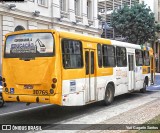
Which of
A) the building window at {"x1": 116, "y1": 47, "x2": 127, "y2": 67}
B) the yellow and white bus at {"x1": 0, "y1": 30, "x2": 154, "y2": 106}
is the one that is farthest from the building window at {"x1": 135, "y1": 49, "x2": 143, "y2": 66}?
the yellow and white bus at {"x1": 0, "y1": 30, "x2": 154, "y2": 106}

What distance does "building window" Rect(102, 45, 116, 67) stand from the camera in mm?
14836

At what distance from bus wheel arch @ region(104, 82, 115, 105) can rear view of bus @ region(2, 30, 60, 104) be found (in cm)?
426

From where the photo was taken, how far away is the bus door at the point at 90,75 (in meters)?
13.1

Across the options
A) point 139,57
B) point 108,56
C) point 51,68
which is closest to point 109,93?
point 108,56

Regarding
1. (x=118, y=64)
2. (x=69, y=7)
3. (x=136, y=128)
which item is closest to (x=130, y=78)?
(x=118, y=64)

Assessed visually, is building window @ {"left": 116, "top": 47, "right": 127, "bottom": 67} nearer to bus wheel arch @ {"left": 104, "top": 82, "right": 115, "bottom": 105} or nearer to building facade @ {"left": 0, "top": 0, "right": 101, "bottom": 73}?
bus wheel arch @ {"left": 104, "top": 82, "right": 115, "bottom": 105}

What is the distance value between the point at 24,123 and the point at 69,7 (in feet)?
72.9

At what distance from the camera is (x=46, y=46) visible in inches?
457

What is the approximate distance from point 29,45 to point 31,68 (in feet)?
2.59

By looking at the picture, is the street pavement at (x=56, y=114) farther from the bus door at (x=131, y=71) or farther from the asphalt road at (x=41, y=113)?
the bus door at (x=131, y=71)

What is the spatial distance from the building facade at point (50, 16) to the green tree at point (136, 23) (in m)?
7.88

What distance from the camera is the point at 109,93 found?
50.7 ft

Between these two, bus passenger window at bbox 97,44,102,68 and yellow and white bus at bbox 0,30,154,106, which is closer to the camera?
yellow and white bus at bbox 0,30,154,106

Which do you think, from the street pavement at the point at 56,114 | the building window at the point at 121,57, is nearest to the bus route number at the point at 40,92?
the street pavement at the point at 56,114
